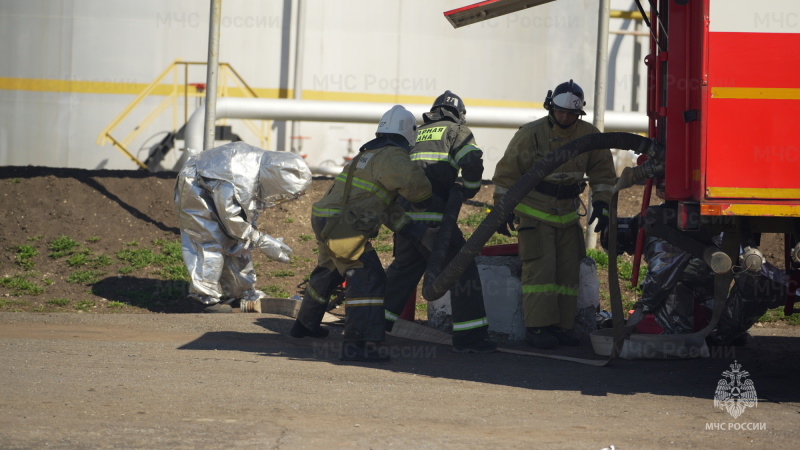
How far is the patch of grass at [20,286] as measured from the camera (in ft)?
29.5

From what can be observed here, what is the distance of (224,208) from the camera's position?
7887mm

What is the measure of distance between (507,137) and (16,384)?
34.8 ft

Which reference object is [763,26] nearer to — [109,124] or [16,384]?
[16,384]

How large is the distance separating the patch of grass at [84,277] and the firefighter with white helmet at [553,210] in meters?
4.58

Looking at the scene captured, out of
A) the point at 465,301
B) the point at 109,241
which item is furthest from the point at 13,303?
the point at 465,301

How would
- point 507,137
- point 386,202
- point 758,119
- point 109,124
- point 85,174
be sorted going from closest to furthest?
point 758,119, point 386,202, point 85,174, point 109,124, point 507,137

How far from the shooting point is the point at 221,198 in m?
7.89

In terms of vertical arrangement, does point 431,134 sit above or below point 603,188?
above

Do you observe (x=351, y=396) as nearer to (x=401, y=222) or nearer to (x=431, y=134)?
(x=401, y=222)

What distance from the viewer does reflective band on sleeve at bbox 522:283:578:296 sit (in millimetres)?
6770

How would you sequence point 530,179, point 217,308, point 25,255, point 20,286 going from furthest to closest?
1. point 25,255
2. point 20,286
3. point 217,308
4. point 530,179

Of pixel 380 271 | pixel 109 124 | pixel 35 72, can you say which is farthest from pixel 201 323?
pixel 35 72

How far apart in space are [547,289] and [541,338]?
0.37 meters

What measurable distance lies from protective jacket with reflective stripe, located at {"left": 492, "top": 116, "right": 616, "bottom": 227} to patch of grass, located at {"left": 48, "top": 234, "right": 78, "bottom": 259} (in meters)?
5.21
